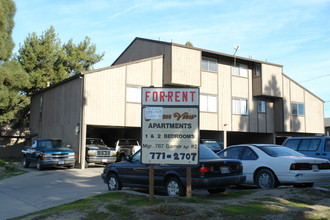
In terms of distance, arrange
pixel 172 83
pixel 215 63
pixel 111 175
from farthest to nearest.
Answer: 1. pixel 215 63
2. pixel 172 83
3. pixel 111 175

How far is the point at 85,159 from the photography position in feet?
69.0

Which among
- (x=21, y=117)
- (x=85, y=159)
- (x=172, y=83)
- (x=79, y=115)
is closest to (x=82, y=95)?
(x=79, y=115)

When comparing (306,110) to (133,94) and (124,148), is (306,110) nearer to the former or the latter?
(133,94)

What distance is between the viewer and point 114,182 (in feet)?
36.9

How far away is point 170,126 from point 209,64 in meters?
19.9

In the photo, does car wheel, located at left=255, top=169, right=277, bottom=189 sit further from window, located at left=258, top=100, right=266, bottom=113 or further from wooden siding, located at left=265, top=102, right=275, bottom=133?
wooden siding, located at left=265, top=102, right=275, bottom=133

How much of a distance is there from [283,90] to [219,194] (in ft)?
76.1

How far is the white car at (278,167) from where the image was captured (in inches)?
392

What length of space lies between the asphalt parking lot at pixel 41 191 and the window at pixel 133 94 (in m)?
6.92

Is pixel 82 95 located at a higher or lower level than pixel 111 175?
higher

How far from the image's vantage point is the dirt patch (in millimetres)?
6777

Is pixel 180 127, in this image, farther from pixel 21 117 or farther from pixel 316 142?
pixel 21 117

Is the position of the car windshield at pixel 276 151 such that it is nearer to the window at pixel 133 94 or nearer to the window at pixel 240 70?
the window at pixel 133 94

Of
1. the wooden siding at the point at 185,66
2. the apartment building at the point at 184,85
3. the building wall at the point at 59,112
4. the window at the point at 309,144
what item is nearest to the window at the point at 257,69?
the apartment building at the point at 184,85
